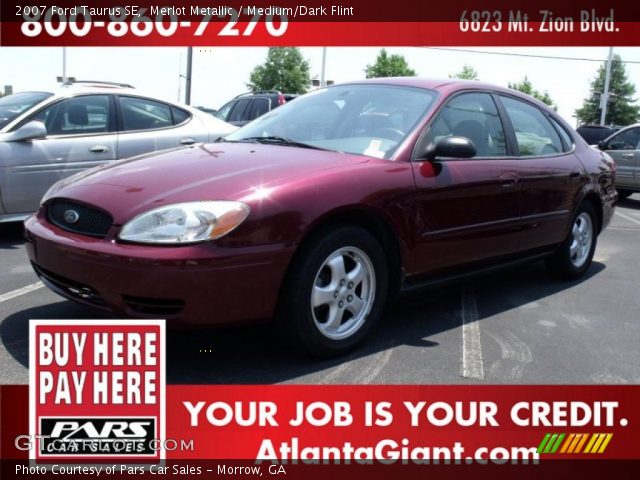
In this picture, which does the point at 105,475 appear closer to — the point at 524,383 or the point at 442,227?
the point at 524,383

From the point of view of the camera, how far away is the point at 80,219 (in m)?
3.18

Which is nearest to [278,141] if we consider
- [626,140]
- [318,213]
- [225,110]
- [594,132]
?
[318,213]

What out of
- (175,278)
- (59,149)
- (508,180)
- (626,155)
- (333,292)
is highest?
(508,180)

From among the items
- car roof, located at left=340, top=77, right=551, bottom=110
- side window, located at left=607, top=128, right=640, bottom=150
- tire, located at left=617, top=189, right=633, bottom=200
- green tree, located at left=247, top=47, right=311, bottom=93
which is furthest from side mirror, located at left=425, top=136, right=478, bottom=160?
green tree, located at left=247, top=47, right=311, bottom=93

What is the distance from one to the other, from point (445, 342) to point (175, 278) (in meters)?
1.73

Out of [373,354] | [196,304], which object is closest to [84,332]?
[196,304]

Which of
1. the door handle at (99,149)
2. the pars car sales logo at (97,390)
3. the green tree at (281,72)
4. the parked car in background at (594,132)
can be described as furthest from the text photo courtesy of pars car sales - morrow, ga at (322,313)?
the green tree at (281,72)

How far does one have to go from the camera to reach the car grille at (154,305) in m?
2.89

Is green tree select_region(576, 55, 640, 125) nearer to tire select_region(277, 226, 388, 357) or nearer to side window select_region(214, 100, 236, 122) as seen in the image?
side window select_region(214, 100, 236, 122)

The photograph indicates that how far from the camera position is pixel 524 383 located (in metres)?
3.29

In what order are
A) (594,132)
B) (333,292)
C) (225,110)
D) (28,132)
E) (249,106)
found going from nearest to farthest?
(333,292) < (28,132) < (249,106) < (225,110) < (594,132)

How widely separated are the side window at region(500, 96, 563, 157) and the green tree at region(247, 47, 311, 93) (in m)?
56.4

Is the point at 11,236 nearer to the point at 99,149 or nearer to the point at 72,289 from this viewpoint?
the point at 99,149

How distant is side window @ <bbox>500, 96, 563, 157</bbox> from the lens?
474 centimetres
